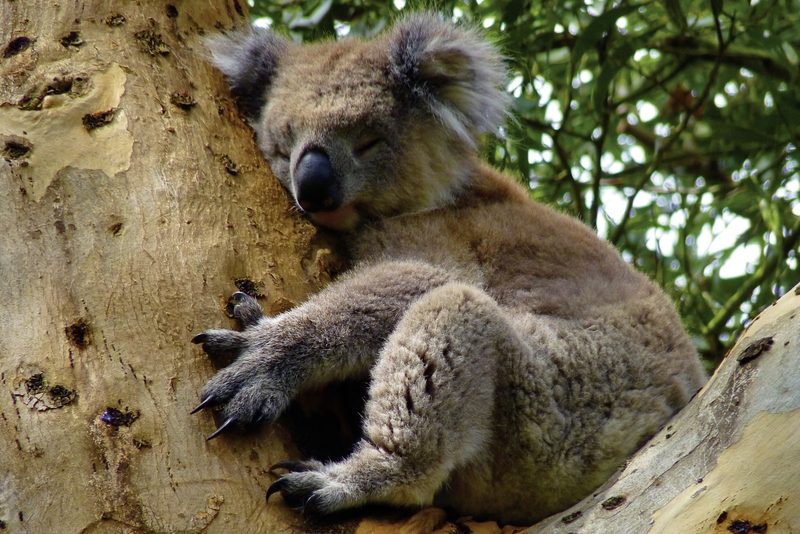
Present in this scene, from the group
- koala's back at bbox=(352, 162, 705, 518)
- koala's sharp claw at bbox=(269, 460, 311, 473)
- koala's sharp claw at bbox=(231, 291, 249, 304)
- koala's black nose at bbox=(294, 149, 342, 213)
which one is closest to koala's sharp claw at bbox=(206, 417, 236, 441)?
koala's sharp claw at bbox=(269, 460, 311, 473)

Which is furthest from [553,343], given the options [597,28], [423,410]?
[597,28]

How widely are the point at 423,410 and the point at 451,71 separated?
4.89ft

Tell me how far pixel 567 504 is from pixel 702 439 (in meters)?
0.80

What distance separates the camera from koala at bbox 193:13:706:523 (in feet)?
7.55

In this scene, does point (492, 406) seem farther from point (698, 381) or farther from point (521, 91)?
point (521, 91)

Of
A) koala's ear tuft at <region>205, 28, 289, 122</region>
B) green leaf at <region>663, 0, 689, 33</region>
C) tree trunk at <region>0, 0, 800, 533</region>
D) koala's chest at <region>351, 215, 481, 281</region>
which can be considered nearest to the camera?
tree trunk at <region>0, 0, 800, 533</region>

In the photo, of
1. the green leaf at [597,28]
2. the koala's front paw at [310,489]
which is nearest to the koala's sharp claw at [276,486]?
the koala's front paw at [310,489]

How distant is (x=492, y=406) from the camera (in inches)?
96.1

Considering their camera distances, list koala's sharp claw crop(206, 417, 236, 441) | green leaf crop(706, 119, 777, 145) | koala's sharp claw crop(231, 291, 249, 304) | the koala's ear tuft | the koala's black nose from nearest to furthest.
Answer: koala's sharp claw crop(206, 417, 236, 441)
koala's sharp claw crop(231, 291, 249, 304)
the koala's black nose
the koala's ear tuft
green leaf crop(706, 119, 777, 145)

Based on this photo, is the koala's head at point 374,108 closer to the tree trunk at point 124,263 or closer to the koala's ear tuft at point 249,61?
the koala's ear tuft at point 249,61

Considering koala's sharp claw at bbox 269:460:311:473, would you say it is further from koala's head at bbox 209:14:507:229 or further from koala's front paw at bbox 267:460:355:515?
koala's head at bbox 209:14:507:229

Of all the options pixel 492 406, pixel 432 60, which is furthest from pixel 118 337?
pixel 432 60

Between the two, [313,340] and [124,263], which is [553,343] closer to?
[313,340]

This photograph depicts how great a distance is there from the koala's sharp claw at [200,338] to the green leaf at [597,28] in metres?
2.24
